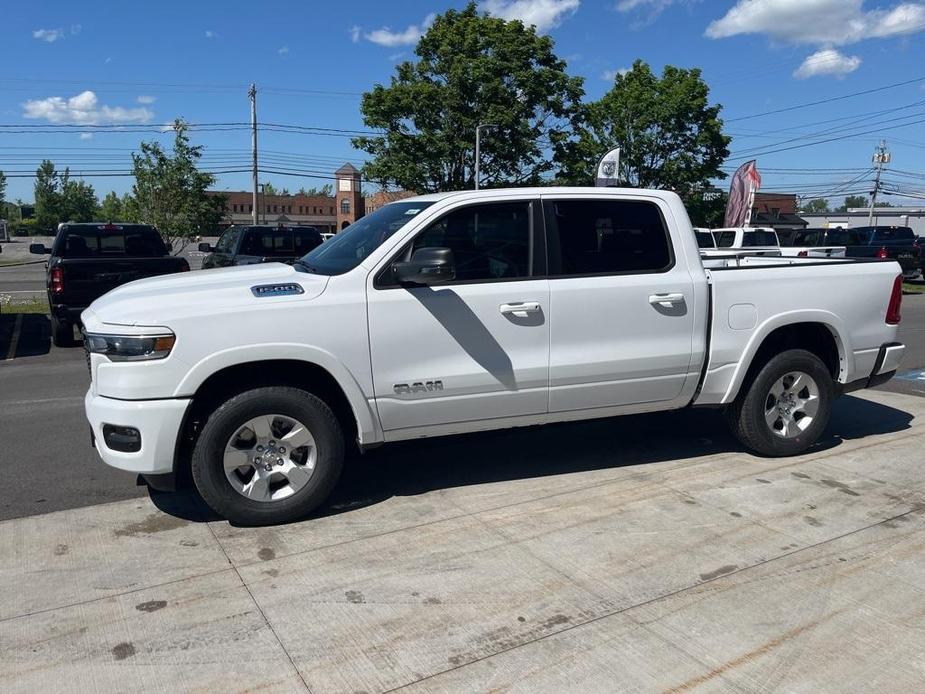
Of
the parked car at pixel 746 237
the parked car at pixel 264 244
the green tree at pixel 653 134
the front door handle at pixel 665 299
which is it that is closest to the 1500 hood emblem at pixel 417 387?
the front door handle at pixel 665 299

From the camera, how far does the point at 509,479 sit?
5.30 meters

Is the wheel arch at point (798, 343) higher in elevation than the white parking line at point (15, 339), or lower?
higher

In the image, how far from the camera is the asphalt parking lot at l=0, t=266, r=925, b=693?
10.2 feet

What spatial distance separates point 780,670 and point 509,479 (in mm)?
2444

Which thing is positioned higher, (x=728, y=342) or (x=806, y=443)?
(x=728, y=342)

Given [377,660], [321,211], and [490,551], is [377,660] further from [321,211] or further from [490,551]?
[321,211]

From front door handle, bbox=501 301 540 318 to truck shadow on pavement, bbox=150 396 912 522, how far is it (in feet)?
2.77

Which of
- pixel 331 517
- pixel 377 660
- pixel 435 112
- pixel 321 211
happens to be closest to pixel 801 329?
pixel 331 517

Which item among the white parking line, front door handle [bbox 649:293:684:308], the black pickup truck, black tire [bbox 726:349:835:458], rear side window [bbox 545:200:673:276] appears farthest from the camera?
the white parking line

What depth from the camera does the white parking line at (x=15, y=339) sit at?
35.2 feet

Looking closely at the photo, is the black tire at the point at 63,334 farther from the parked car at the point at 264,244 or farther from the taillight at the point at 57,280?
the parked car at the point at 264,244

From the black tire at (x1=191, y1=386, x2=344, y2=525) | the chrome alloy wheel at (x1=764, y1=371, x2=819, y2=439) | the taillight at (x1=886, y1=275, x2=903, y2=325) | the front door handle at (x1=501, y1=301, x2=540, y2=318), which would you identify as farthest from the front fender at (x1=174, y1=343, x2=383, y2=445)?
the taillight at (x1=886, y1=275, x2=903, y2=325)

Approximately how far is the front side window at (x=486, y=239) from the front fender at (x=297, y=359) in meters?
0.88

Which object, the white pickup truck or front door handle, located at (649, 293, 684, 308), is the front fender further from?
front door handle, located at (649, 293, 684, 308)
